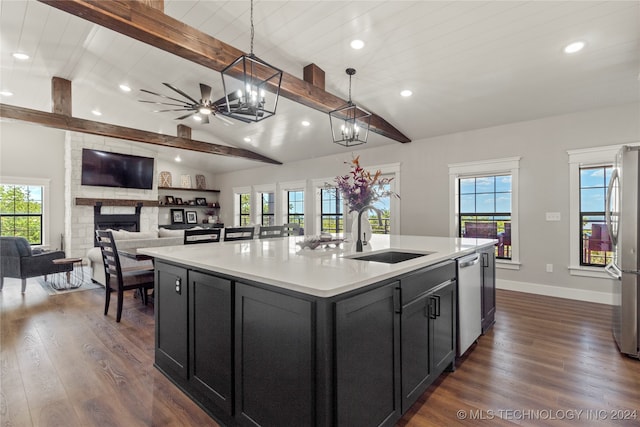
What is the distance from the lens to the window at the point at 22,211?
6906mm

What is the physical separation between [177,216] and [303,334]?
9.29 m

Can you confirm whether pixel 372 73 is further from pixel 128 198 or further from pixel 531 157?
pixel 128 198

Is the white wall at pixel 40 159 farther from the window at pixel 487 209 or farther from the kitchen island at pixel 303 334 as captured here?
the window at pixel 487 209

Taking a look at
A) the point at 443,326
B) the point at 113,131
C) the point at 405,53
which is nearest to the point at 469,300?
the point at 443,326

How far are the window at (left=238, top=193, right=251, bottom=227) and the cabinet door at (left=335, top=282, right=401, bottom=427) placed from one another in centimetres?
816

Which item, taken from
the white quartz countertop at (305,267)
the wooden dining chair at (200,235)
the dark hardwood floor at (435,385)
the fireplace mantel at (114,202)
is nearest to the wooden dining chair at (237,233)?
the wooden dining chair at (200,235)

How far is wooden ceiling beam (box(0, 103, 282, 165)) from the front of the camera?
464 cm

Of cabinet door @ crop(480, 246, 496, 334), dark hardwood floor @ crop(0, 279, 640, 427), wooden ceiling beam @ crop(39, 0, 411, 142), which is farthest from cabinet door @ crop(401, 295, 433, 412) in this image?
wooden ceiling beam @ crop(39, 0, 411, 142)

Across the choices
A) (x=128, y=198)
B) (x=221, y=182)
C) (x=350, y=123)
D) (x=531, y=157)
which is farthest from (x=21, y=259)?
(x=531, y=157)

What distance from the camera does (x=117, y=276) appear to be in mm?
3309

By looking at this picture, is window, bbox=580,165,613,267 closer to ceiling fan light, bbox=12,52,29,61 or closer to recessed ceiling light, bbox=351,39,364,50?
recessed ceiling light, bbox=351,39,364,50

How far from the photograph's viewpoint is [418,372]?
1.79 meters

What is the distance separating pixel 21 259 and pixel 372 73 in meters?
5.59

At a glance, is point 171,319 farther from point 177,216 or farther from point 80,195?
point 177,216
